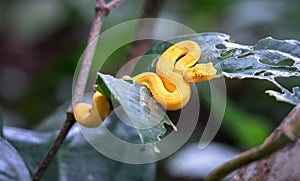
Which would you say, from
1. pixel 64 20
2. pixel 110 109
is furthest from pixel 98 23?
pixel 64 20

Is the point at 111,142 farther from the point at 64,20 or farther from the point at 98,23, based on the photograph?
the point at 64,20

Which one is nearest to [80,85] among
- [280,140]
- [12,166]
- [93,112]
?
[93,112]

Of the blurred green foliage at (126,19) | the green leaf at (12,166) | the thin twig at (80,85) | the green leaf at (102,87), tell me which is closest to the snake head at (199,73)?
the green leaf at (102,87)

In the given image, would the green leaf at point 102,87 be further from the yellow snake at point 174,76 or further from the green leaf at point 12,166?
the green leaf at point 12,166

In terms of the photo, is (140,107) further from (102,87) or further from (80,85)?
(80,85)

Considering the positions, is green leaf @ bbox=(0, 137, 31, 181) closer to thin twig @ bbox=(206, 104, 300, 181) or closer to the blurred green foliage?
thin twig @ bbox=(206, 104, 300, 181)

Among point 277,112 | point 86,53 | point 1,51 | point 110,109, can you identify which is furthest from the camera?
point 1,51
